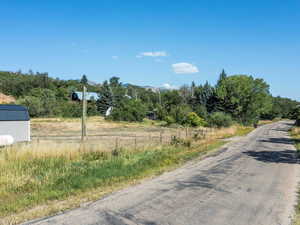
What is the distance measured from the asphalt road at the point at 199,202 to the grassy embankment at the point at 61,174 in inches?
23.5

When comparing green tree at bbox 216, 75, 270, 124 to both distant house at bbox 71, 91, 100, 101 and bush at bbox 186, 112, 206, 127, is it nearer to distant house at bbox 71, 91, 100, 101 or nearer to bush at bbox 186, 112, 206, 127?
bush at bbox 186, 112, 206, 127

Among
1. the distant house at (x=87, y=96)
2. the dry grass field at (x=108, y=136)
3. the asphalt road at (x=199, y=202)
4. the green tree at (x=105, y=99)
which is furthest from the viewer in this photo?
the distant house at (x=87, y=96)

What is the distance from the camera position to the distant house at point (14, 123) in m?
14.2

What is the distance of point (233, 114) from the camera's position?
208ft

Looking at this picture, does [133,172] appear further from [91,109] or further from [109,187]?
[91,109]

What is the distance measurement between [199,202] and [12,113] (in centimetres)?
1267

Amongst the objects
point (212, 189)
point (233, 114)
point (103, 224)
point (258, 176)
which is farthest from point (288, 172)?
point (233, 114)

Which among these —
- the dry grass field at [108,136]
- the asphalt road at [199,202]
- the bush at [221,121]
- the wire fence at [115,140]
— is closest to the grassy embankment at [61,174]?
the asphalt road at [199,202]

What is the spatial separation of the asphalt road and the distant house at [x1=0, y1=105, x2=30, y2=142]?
1002 cm

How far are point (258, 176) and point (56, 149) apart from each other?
8499 mm

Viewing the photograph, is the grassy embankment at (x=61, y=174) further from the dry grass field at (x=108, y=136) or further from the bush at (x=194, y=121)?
the bush at (x=194, y=121)

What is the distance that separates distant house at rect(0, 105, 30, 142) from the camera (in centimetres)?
1419

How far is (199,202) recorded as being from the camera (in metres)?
6.52

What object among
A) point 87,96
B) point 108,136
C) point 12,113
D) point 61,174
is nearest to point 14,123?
point 12,113
